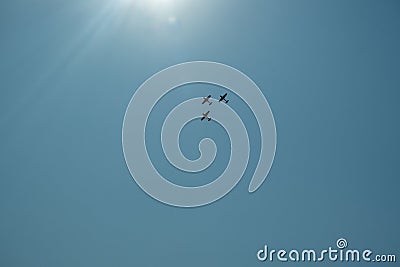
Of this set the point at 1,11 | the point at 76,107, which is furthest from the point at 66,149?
the point at 1,11

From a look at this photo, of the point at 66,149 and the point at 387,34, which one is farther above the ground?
the point at 387,34

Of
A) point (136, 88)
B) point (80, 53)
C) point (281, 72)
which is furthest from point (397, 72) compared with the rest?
point (80, 53)

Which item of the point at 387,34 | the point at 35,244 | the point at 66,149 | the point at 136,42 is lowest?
the point at 35,244

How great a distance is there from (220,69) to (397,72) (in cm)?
97

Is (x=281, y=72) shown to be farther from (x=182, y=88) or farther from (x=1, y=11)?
(x=1, y=11)

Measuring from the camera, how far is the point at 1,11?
2439 mm

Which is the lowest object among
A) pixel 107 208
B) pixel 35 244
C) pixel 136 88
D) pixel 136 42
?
pixel 35 244

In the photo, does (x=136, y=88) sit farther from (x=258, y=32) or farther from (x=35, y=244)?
(x=35, y=244)

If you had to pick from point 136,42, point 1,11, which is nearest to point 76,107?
point 136,42

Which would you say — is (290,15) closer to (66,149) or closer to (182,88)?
(182,88)

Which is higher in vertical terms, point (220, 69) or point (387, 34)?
point (387, 34)

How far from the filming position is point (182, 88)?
237cm

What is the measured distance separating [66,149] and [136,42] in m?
0.70

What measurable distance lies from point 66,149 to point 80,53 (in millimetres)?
535
